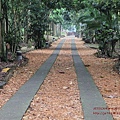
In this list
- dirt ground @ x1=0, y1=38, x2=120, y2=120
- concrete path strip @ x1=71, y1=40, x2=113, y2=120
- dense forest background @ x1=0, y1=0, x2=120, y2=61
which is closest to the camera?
concrete path strip @ x1=71, y1=40, x2=113, y2=120

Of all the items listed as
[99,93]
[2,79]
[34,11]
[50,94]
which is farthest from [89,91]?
[34,11]

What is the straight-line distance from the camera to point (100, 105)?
19.3 ft

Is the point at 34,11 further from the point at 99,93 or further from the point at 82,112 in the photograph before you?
the point at 82,112

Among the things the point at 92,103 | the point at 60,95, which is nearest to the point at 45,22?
the point at 60,95

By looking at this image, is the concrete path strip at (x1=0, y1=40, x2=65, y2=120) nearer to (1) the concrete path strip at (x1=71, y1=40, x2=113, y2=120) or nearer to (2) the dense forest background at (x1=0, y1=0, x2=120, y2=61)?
(1) the concrete path strip at (x1=71, y1=40, x2=113, y2=120)

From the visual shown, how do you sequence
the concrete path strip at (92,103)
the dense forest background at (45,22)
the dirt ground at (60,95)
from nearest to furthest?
the concrete path strip at (92,103) → the dirt ground at (60,95) → the dense forest background at (45,22)

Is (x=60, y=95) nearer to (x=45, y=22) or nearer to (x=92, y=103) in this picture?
(x=92, y=103)

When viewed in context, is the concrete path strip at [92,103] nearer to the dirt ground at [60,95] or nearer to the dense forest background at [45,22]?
the dirt ground at [60,95]

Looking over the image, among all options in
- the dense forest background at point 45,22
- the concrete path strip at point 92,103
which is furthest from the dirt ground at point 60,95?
the dense forest background at point 45,22

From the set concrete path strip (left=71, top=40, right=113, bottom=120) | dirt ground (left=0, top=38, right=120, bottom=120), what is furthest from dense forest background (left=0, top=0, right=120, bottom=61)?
concrete path strip (left=71, top=40, right=113, bottom=120)

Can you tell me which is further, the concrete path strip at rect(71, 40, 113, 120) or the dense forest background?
the dense forest background

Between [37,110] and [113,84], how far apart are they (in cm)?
337

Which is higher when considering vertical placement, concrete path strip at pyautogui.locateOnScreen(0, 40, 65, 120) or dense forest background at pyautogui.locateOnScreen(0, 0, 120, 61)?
dense forest background at pyautogui.locateOnScreen(0, 0, 120, 61)

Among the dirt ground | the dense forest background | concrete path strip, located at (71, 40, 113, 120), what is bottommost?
the dirt ground
